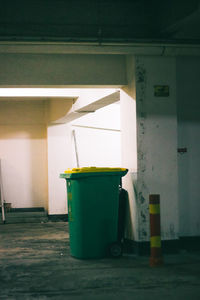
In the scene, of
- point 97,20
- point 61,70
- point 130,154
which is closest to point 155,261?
point 130,154

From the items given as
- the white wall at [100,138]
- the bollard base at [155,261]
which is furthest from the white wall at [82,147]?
the bollard base at [155,261]

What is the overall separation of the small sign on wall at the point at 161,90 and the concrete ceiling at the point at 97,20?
0.70 m

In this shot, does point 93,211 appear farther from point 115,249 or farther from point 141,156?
point 141,156

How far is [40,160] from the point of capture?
10.8m

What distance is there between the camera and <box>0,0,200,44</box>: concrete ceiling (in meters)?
5.18

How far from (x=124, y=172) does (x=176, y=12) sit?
6.50ft

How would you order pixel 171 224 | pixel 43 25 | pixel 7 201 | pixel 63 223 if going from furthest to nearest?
pixel 7 201 → pixel 63 223 → pixel 171 224 → pixel 43 25

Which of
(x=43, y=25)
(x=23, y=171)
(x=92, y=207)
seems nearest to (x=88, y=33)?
(x=43, y=25)

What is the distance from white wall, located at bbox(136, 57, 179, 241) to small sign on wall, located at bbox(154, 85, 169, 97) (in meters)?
0.04

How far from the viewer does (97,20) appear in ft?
17.9

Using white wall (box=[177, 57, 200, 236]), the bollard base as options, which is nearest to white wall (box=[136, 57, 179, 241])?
white wall (box=[177, 57, 200, 236])

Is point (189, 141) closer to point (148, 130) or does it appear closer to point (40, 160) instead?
point (148, 130)

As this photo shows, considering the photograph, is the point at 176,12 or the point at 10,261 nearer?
the point at 176,12

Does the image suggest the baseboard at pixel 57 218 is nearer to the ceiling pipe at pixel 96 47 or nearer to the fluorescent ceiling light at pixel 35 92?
the fluorescent ceiling light at pixel 35 92
